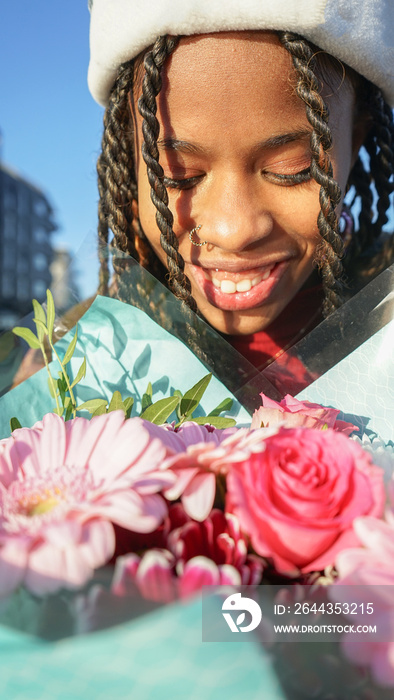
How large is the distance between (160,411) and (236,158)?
22.4 inches

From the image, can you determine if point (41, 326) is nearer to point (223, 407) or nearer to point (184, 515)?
point (223, 407)

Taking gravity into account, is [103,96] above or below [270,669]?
above

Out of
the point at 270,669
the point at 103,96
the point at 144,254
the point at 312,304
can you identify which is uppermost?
the point at 103,96

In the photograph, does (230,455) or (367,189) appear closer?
(230,455)

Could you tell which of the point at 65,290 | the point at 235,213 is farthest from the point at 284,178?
the point at 65,290

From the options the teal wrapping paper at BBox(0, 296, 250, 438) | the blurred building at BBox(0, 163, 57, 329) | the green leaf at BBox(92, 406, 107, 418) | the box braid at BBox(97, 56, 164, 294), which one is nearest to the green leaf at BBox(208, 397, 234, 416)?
the teal wrapping paper at BBox(0, 296, 250, 438)

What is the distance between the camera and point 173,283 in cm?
93

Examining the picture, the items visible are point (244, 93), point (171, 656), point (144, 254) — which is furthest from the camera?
point (144, 254)

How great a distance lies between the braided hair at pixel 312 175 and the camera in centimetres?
91

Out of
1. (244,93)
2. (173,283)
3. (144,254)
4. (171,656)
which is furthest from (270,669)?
(144,254)

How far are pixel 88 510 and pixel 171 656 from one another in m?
0.08

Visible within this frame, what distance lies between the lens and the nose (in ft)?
2.95

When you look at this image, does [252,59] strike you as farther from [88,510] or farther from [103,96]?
[88,510]

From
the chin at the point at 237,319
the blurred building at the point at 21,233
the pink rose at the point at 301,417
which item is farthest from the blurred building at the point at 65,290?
the blurred building at the point at 21,233
